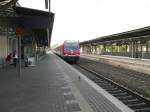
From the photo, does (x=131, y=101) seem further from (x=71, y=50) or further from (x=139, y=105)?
(x=71, y=50)

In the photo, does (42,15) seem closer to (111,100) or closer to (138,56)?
(111,100)

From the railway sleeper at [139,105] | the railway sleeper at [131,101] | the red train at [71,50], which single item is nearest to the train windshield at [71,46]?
the red train at [71,50]

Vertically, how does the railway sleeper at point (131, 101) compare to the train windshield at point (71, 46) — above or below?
below

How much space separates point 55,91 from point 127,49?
4753 cm

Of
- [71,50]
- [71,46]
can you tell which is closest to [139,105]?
[71,50]

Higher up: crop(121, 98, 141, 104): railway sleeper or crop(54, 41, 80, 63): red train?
crop(54, 41, 80, 63): red train

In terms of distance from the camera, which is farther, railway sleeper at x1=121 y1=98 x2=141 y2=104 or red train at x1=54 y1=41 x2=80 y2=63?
red train at x1=54 y1=41 x2=80 y2=63

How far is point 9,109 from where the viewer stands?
7691 mm

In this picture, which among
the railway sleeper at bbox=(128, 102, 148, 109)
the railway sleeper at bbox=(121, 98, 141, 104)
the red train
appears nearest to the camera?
the railway sleeper at bbox=(128, 102, 148, 109)

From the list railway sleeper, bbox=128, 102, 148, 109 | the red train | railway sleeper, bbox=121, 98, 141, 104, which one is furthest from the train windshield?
railway sleeper, bbox=128, 102, 148, 109

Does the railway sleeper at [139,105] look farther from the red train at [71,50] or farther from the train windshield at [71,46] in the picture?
the train windshield at [71,46]

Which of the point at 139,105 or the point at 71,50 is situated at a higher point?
the point at 71,50

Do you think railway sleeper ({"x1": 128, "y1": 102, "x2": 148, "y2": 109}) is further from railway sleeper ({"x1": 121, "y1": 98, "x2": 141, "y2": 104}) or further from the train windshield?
the train windshield

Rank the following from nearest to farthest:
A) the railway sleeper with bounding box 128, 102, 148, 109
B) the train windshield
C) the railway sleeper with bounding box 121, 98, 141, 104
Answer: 1. the railway sleeper with bounding box 128, 102, 148, 109
2. the railway sleeper with bounding box 121, 98, 141, 104
3. the train windshield
